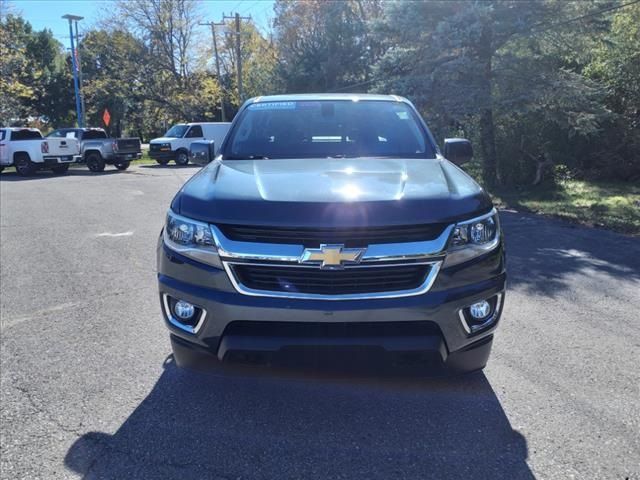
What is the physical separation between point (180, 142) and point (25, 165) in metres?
7.98

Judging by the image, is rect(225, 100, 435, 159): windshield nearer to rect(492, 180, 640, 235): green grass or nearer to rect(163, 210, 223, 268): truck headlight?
rect(163, 210, 223, 268): truck headlight

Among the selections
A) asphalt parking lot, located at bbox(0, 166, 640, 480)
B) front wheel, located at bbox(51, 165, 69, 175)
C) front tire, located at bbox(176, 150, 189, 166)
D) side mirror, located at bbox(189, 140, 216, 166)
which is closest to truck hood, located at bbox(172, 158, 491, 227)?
asphalt parking lot, located at bbox(0, 166, 640, 480)

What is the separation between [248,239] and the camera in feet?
9.16

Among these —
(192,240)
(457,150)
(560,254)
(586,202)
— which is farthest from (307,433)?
(586,202)

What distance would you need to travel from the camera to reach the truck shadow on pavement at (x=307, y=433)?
2678 millimetres

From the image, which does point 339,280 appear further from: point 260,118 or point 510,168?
point 510,168

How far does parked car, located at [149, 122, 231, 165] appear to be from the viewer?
2783cm

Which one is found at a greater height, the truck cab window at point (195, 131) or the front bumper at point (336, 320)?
the truck cab window at point (195, 131)

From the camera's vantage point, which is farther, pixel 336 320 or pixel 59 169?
pixel 59 169

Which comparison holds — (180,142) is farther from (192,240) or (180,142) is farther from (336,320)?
(336,320)

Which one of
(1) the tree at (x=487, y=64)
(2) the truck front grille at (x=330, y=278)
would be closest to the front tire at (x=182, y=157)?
(1) the tree at (x=487, y=64)

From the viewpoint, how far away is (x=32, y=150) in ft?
70.3

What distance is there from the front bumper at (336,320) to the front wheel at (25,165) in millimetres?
21894

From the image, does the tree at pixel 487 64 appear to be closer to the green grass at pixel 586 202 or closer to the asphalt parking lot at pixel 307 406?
the green grass at pixel 586 202
